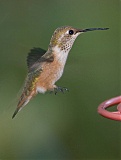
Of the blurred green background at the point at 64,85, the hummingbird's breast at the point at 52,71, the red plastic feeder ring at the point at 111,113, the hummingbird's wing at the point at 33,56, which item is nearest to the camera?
the red plastic feeder ring at the point at 111,113

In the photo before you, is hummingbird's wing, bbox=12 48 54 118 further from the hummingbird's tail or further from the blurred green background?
the blurred green background

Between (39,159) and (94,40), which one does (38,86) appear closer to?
(39,159)

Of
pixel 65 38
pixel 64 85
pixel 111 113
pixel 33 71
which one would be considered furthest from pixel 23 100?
pixel 64 85

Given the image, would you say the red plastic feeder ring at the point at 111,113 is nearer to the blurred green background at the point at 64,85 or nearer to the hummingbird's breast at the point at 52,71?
the hummingbird's breast at the point at 52,71

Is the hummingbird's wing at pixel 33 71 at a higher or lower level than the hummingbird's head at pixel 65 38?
lower

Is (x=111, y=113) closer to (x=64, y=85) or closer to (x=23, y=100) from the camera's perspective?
(x=23, y=100)

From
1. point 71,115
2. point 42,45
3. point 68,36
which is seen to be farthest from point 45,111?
point 68,36

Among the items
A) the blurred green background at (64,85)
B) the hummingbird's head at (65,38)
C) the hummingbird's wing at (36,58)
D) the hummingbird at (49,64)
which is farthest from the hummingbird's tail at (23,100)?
the blurred green background at (64,85)
